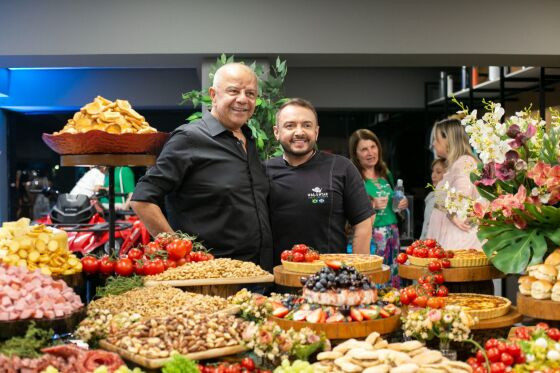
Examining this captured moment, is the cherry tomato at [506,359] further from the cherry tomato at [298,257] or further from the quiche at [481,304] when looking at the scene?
the cherry tomato at [298,257]

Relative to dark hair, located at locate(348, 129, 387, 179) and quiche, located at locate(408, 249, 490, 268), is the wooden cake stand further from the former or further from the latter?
dark hair, located at locate(348, 129, 387, 179)

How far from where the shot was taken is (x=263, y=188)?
3729 millimetres

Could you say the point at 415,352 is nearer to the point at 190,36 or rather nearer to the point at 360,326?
the point at 360,326

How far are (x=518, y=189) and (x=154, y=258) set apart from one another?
5.04ft

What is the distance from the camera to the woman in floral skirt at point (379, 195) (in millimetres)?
5574

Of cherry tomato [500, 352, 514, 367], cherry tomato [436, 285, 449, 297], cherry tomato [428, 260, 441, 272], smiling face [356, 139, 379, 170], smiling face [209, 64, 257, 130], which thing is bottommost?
cherry tomato [500, 352, 514, 367]

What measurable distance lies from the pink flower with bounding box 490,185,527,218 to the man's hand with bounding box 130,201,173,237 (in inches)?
59.5

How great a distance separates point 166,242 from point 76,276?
1.58 feet

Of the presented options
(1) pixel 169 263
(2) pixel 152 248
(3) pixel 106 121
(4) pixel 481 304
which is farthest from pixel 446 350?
(3) pixel 106 121

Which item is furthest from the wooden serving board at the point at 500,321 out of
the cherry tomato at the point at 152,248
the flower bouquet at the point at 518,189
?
the cherry tomato at the point at 152,248

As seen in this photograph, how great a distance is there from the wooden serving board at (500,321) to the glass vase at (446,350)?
0.17 metres

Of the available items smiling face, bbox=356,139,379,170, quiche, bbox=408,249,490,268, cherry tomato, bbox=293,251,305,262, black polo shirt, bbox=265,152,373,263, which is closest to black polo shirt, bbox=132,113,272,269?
black polo shirt, bbox=265,152,373,263

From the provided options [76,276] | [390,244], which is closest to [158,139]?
[76,276]

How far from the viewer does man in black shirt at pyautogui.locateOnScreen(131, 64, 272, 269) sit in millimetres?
3559
